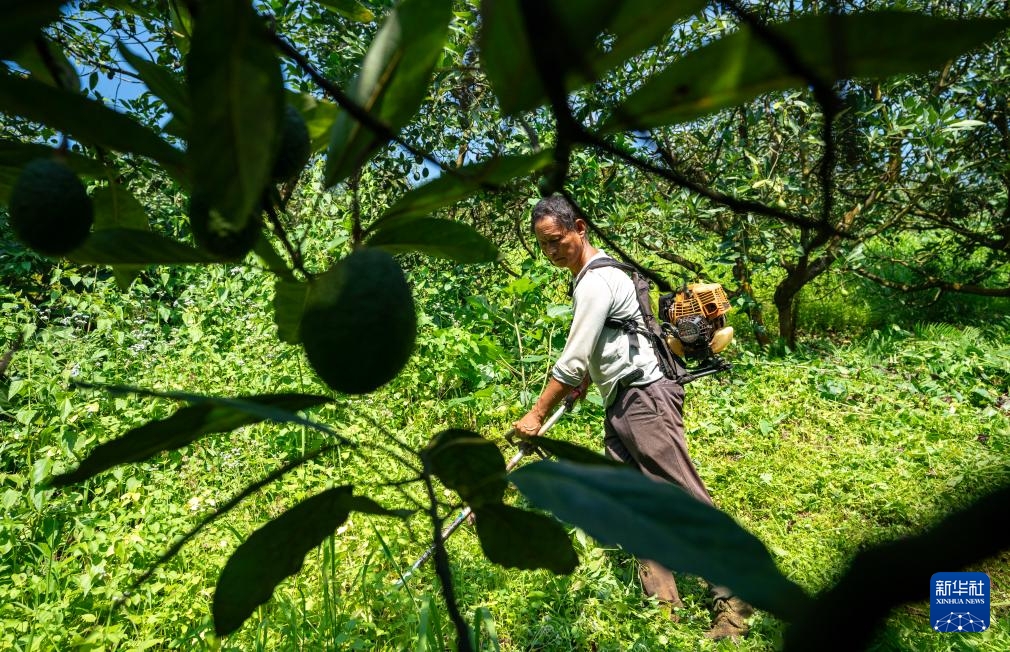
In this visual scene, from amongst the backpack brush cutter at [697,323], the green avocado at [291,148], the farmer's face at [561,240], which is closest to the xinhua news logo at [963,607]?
the backpack brush cutter at [697,323]

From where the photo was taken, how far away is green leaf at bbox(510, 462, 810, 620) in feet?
0.70

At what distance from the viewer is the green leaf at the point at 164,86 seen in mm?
373

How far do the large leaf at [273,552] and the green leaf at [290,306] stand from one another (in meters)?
0.11

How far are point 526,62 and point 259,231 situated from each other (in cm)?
17

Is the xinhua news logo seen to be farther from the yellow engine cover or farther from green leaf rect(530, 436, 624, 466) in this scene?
green leaf rect(530, 436, 624, 466)

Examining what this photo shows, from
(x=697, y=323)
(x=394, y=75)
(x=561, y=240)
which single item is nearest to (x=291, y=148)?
(x=394, y=75)

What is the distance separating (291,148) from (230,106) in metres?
0.13

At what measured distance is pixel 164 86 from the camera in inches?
→ 14.8

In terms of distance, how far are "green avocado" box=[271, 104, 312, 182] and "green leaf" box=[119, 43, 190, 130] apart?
0.05 m

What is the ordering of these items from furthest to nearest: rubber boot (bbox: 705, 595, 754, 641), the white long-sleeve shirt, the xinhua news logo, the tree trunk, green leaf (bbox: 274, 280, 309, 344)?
the tree trunk < the white long-sleeve shirt < rubber boot (bbox: 705, 595, 754, 641) < the xinhua news logo < green leaf (bbox: 274, 280, 309, 344)

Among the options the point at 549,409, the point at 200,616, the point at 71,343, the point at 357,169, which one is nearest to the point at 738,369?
the point at 549,409

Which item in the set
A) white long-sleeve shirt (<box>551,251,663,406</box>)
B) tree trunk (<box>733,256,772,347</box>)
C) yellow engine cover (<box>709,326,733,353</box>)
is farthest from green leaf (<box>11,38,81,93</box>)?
tree trunk (<box>733,256,772,347</box>)

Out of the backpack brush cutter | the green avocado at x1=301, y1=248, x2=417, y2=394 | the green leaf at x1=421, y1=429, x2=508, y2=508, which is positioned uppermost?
the backpack brush cutter

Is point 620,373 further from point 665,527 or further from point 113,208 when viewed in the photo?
point 665,527
